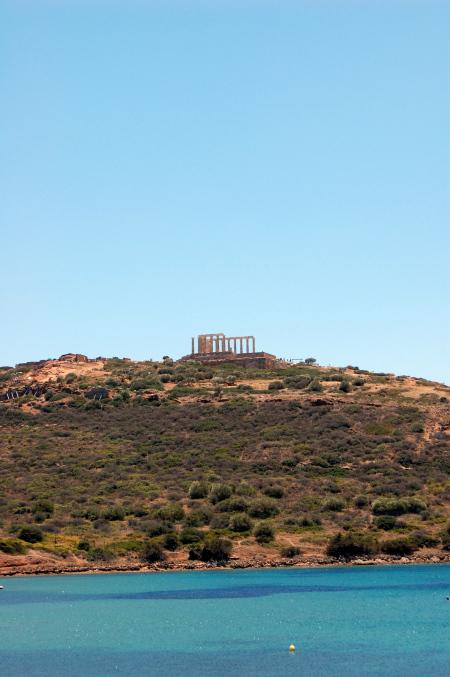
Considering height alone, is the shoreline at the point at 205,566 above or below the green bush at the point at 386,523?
below

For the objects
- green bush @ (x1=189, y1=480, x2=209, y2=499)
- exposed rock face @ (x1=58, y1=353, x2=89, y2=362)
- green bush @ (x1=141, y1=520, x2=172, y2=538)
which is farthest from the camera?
exposed rock face @ (x1=58, y1=353, x2=89, y2=362)

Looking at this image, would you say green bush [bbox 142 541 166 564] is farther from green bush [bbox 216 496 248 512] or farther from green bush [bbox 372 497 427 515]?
green bush [bbox 372 497 427 515]

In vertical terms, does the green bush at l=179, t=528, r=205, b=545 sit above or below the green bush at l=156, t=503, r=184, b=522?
below

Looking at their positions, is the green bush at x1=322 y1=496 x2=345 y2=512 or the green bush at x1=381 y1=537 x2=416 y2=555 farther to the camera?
the green bush at x1=322 y1=496 x2=345 y2=512

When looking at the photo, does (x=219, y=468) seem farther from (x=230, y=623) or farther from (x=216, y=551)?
(x=230, y=623)

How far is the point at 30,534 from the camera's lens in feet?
249

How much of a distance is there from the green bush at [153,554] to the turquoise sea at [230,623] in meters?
2.95

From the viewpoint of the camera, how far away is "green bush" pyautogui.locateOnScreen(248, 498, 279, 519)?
81.8 m

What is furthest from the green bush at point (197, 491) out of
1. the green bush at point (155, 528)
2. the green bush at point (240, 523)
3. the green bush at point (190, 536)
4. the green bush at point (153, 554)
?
the green bush at point (153, 554)

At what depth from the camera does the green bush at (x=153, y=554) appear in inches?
2849

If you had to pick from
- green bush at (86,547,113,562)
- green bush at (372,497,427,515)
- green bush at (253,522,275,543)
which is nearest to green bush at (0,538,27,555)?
green bush at (86,547,113,562)

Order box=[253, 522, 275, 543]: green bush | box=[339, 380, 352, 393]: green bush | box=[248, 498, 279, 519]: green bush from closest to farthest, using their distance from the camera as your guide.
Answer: box=[253, 522, 275, 543]: green bush → box=[248, 498, 279, 519]: green bush → box=[339, 380, 352, 393]: green bush

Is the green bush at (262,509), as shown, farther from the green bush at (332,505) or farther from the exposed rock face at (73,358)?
the exposed rock face at (73,358)

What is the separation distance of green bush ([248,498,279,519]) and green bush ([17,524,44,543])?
50.7ft
